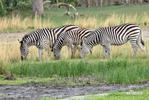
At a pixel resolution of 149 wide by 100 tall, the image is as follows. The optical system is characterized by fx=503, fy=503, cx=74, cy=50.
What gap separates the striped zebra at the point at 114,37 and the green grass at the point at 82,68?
2.45 metres

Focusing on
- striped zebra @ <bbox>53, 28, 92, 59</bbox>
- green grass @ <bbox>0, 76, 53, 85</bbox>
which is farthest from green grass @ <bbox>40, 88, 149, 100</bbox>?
striped zebra @ <bbox>53, 28, 92, 59</bbox>

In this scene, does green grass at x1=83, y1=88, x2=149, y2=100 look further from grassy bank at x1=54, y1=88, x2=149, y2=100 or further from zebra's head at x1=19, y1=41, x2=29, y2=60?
zebra's head at x1=19, y1=41, x2=29, y2=60

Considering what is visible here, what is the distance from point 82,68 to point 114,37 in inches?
161

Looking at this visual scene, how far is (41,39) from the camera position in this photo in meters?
22.0

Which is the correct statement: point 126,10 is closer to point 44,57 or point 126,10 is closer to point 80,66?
point 44,57

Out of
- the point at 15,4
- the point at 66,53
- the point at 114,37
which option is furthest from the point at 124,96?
the point at 15,4

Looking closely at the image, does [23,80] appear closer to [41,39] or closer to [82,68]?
[82,68]

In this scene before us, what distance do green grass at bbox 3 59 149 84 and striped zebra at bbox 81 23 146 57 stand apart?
245 centimetres

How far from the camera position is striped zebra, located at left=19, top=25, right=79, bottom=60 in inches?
856

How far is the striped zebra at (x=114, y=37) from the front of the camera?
21016 millimetres

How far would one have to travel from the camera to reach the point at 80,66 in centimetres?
1747

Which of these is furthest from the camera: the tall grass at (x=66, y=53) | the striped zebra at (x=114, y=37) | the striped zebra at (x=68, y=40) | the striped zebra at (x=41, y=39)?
the striped zebra at (x=41, y=39)

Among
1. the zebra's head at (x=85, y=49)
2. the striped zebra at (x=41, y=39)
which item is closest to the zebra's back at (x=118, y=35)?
the zebra's head at (x=85, y=49)

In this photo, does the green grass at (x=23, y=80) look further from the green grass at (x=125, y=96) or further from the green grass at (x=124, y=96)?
the green grass at (x=125, y=96)
